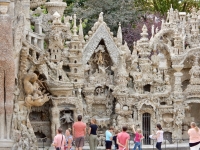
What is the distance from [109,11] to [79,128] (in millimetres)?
18038

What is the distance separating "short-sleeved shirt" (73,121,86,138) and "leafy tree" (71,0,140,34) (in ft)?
56.2

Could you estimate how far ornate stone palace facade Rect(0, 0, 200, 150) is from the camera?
35.6 metres

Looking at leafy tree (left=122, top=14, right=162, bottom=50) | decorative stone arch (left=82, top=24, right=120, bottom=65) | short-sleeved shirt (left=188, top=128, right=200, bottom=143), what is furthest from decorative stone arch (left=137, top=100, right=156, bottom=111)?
leafy tree (left=122, top=14, right=162, bottom=50)

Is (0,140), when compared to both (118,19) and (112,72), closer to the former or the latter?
(112,72)

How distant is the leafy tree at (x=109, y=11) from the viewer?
46.0m

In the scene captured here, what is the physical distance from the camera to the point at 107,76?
1476 inches

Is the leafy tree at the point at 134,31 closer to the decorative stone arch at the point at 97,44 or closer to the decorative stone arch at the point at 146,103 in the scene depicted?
the decorative stone arch at the point at 97,44

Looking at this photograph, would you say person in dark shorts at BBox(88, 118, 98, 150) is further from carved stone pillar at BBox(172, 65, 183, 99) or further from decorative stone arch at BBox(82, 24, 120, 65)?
carved stone pillar at BBox(172, 65, 183, 99)

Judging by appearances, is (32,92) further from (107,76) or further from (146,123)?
(146,123)

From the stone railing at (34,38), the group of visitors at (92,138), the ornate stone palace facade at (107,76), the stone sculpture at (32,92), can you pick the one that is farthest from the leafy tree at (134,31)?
the group of visitors at (92,138)

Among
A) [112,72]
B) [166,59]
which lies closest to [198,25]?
[166,59]

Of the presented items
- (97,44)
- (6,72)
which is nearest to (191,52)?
(97,44)

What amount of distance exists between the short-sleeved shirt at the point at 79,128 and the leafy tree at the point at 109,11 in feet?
56.2

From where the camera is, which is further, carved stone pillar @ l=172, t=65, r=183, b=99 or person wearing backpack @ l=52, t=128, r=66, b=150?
carved stone pillar @ l=172, t=65, r=183, b=99
